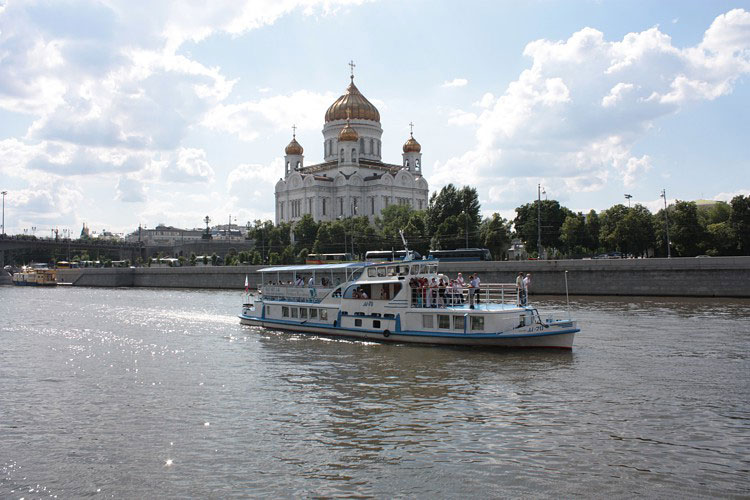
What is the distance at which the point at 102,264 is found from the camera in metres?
145

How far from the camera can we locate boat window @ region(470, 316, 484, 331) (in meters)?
26.5

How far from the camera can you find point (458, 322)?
2714 centimetres

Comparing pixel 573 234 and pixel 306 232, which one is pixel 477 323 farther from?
pixel 306 232

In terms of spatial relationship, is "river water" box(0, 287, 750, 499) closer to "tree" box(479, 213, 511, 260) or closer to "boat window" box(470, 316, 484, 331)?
"boat window" box(470, 316, 484, 331)

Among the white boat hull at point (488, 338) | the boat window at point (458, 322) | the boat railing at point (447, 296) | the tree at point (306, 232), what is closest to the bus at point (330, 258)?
the tree at point (306, 232)

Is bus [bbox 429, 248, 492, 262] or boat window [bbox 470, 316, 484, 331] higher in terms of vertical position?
bus [bbox 429, 248, 492, 262]

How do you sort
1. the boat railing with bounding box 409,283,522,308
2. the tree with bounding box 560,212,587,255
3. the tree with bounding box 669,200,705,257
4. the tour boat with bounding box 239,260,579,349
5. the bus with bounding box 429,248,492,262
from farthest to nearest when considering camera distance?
the tree with bounding box 560,212,587,255, the bus with bounding box 429,248,492,262, the tree with bounding box 669,200,705,257, the boat railing with bounding box 409,283,522,308, the tour boat with bounding box 239,260,579,349

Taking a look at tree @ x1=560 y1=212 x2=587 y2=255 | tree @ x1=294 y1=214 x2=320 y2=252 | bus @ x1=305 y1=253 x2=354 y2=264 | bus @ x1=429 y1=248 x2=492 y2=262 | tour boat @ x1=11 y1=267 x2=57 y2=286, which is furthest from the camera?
tour boat @ x1=11 y1=267 x2=57 y2=286

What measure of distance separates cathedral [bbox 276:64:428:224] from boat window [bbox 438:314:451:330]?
86072 millimetres

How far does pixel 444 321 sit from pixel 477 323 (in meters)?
1.56

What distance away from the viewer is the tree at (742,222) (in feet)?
189

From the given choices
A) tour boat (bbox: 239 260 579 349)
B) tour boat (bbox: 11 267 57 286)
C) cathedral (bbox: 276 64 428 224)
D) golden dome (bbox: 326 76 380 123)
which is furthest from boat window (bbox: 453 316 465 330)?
tour boat (bbox: 11 267 57 286)

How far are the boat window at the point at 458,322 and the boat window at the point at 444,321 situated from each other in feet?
0.79

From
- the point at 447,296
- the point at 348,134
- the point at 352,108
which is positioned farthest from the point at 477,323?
the point at 352,108
